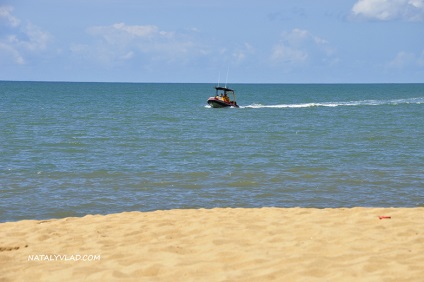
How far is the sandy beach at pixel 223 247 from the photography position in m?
6.51

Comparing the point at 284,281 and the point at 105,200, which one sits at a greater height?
the point at 284,281

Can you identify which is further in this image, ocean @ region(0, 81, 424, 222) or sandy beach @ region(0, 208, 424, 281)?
ocean @ region(0, 81, 424, 222)

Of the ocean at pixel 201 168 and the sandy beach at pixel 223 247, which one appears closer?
the sandy beach at pixel 223 247

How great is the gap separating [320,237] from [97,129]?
2832 centimetres

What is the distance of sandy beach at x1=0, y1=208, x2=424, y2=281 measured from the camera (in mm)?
6512

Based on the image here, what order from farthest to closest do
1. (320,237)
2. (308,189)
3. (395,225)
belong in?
1. (308,189)
2. (395,225)
3. (320,237)

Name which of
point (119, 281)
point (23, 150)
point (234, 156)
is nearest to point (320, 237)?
point (119, 281)

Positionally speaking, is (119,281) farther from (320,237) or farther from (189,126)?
(189,126)

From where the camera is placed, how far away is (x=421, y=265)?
6484mm

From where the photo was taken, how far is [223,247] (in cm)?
772

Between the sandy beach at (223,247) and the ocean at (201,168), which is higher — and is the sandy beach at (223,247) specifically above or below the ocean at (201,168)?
above

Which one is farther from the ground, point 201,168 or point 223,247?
point 223,247

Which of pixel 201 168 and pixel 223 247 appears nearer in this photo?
pixel 223 247

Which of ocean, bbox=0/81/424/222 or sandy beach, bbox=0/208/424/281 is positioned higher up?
sandy beach, bbox=0/208/424/281
